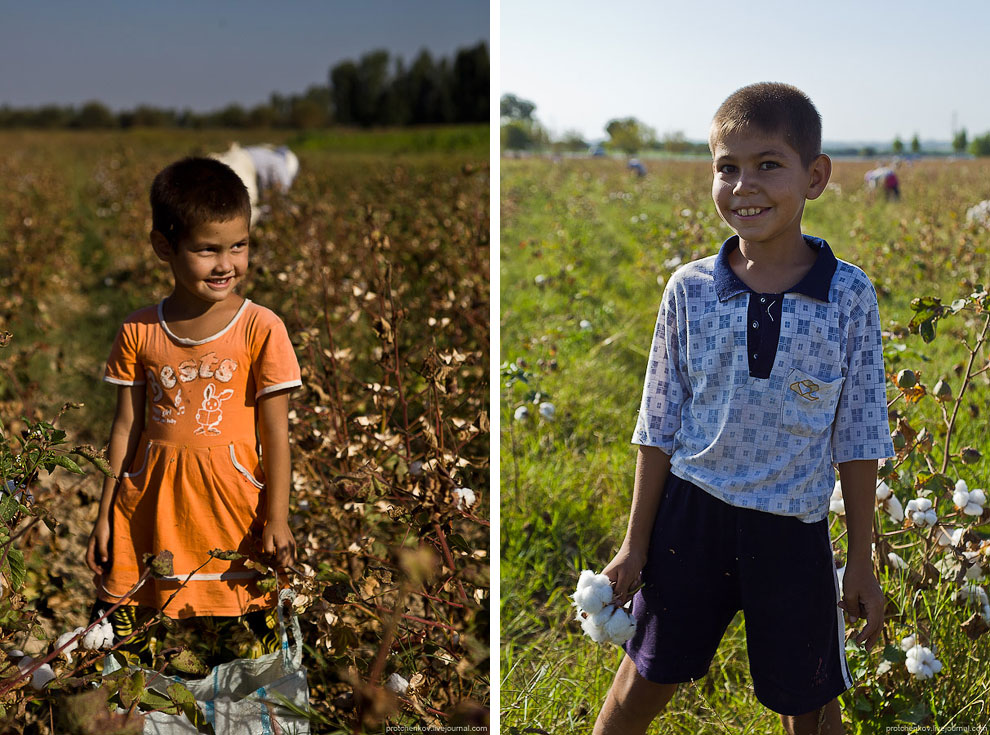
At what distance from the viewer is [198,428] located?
1.66m

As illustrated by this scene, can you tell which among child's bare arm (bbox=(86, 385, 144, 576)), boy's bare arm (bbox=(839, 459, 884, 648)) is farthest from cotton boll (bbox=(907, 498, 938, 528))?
child's bare arm (bbox=(86, 385, 144, 576))

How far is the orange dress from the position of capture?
166cm

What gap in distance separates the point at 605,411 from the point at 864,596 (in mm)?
2015

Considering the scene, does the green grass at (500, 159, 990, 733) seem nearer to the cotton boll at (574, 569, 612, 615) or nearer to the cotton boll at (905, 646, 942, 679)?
the cotton boll at (905, 646, 942, 679)

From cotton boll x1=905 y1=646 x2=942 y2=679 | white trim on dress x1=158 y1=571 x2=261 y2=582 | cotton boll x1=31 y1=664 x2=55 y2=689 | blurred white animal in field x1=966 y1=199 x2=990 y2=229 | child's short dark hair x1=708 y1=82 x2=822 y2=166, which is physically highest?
child's short dark hair x1=708 y1=82 x2=822 y2=166

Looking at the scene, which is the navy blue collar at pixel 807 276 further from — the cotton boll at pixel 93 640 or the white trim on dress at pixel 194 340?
the cotton boll at pixel 93 640

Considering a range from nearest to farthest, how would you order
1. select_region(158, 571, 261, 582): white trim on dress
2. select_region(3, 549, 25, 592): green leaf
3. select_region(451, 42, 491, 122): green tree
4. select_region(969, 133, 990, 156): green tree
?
1. select_region(3, 549, 25, 592): green leaf
2. select_region(158, 571, 261, 582): white trim on dress
3. select_region(969, 133, 990, 156): green tree
4. select_region(451, 42, 491, 122): green tree

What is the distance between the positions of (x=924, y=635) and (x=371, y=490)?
1118 millimetres

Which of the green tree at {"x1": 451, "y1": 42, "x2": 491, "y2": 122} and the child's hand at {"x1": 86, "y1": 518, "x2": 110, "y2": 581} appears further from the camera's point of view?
the green tree at {"x1": 451, "y1": 42, "x2": 491, "y2": 122}

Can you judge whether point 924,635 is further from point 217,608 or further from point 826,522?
point 217,608

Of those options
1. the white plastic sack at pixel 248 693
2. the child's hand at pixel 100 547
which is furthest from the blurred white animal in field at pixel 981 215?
the child's hand at pixel 100 547

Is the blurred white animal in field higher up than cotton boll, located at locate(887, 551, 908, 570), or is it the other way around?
the blurred white animal in field

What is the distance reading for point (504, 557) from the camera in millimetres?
2580

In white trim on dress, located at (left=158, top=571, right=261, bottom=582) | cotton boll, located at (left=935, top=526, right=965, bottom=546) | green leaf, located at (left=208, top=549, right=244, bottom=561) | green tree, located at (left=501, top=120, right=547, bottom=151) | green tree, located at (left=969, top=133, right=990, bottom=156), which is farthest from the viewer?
green tree, located at (left=501, top=120, right=547, bottom=151)
